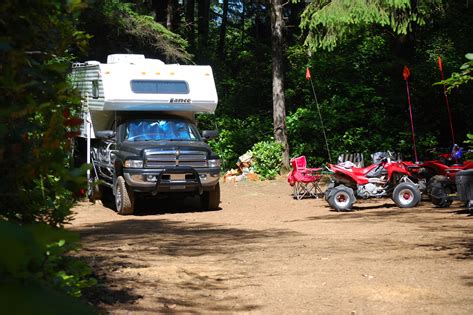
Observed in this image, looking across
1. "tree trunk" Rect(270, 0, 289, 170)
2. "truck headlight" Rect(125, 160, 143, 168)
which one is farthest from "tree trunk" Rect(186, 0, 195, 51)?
"truck headlight" Rect(125, 160, 143, 168)

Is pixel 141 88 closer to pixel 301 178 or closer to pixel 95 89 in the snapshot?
pixel 95 89

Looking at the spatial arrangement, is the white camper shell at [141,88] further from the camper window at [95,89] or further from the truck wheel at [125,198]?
the truck wheel at [125,198]

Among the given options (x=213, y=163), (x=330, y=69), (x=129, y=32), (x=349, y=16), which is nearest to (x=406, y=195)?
(x=213, y=163)

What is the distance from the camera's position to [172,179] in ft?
38.8

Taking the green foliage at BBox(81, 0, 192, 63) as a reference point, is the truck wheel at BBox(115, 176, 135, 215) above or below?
below

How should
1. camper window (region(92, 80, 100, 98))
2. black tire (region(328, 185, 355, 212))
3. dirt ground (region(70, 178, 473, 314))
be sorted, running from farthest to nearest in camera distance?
camper window (region(92, 80, 100, 98)) < black tire (region(328, 185, 355, 212)) < dirt ground (region(70, 178, 473, 314))

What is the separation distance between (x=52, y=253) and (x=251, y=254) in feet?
16.9

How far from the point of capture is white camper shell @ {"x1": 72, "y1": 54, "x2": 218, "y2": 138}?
12680 mm

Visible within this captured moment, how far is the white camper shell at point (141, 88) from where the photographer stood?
1268 centimetres

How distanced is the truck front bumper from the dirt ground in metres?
0.53

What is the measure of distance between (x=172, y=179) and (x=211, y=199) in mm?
1107

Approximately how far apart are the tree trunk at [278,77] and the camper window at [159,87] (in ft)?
18.2

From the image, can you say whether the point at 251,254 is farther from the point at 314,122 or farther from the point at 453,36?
the point at 453,36

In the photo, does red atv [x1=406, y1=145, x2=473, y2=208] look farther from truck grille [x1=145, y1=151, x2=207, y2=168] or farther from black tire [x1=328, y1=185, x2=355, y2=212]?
truck grille [x1=145, y1=151, x2=207, y2=168]
